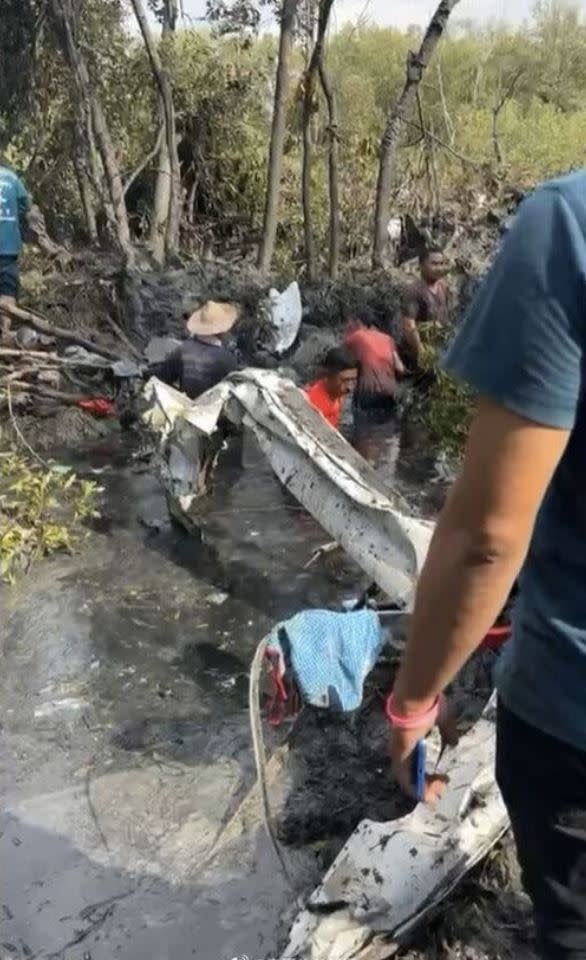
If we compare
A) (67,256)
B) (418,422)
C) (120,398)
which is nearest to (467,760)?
(418,422)

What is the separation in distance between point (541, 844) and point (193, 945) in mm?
1741

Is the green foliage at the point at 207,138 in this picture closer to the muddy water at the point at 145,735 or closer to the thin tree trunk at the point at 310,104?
the thin tree trunk at the point at 310,104

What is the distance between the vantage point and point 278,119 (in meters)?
11.0

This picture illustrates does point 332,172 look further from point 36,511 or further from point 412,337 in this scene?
point 36,511

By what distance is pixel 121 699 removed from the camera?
14.8 ft

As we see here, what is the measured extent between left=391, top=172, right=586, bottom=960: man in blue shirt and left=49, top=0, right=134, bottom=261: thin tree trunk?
34.5ft

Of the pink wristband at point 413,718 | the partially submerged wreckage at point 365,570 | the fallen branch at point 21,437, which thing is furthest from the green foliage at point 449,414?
the pink wristband at point 413,718

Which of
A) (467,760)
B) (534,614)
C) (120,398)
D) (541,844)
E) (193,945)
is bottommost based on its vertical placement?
(120,398)

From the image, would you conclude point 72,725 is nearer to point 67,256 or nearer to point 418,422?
point 418,422

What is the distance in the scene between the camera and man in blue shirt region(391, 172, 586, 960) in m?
1.34

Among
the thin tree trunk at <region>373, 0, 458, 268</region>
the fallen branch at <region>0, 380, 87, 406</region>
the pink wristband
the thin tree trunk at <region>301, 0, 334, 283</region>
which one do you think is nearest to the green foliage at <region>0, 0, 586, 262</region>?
A: the thin tree trunk at <region>301, 0, 334, 283</region>

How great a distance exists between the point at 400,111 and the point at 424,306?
3097 millimetres

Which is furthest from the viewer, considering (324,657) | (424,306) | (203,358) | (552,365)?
(424,306)

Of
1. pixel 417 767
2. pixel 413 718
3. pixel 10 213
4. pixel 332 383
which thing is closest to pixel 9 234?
pixel 10 213
